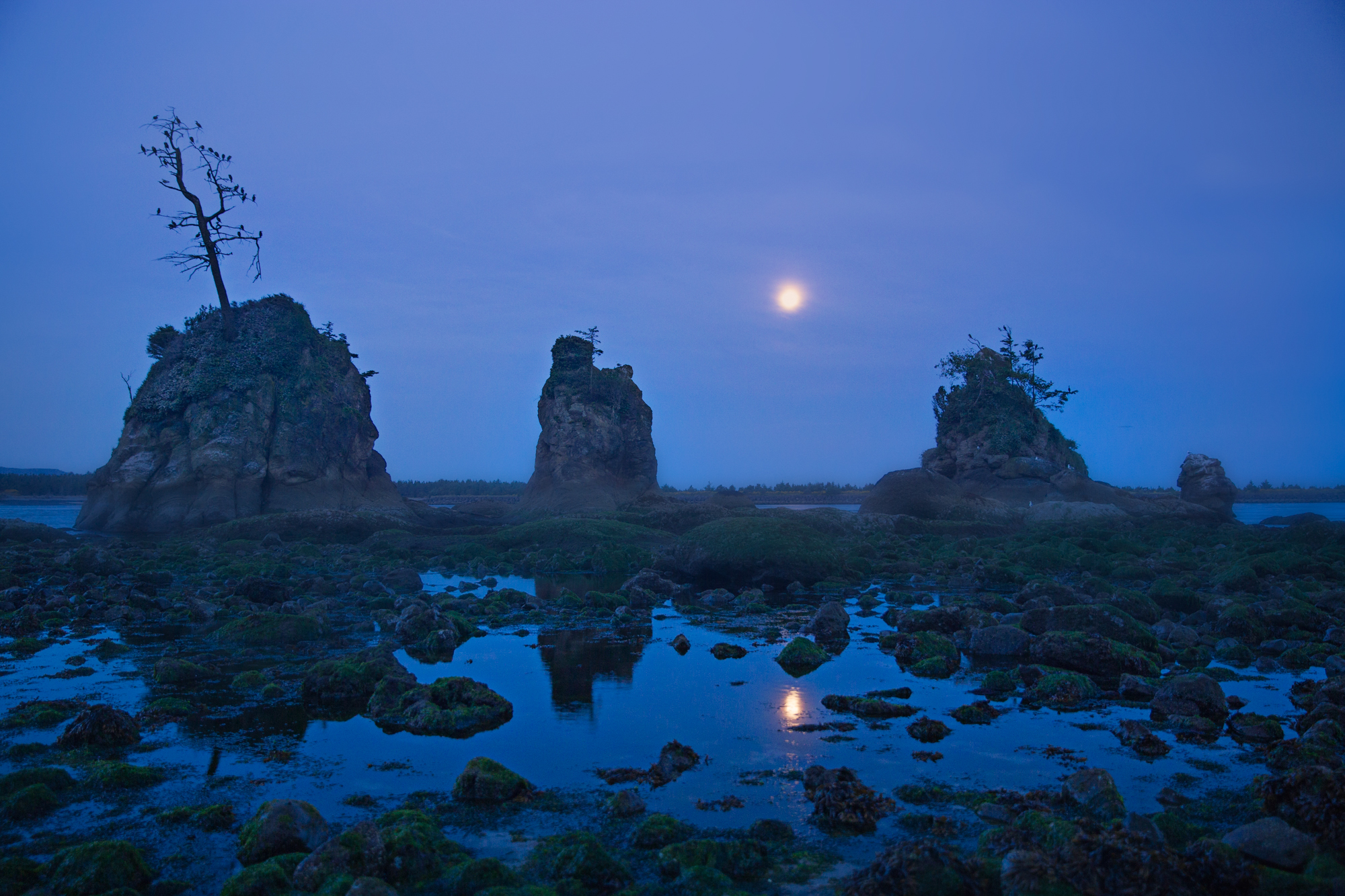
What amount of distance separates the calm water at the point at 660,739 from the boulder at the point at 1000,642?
930mm

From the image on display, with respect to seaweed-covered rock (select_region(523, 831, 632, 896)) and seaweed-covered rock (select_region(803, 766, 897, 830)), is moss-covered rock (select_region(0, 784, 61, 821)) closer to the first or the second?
seaweed-covered rock (select_region(523, 831, 632, 896))

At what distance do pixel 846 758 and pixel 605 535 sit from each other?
22.1 meters

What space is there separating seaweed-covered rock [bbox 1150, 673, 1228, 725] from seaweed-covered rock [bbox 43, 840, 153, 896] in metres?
9.16

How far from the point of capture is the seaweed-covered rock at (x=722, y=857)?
5.01 meters

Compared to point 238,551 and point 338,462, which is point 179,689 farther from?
point 338,462

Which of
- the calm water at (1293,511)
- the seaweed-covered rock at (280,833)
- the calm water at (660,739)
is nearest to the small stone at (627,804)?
the calm water at (660,739)

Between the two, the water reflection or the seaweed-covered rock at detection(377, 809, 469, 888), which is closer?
the seaweed-covered rock at detection(377, 809, 469, 888)

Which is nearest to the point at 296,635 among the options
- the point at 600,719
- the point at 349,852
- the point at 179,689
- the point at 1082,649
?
the point at 179,689

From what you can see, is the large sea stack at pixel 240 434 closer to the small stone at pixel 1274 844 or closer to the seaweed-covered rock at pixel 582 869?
the seaweed-covered rock at pixel 582 869

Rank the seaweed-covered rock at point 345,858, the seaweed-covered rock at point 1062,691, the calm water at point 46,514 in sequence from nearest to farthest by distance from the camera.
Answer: the seaweed-covered rock at point 345,858 → the seaweed-covered rock at point 1062,691 → the calm water at point 46,514

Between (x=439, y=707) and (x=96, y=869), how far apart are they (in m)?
3.92

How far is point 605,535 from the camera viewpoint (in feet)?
95.0

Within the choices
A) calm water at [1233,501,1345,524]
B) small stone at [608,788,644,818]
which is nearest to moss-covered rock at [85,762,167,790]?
small stone at [608,788,644,818]

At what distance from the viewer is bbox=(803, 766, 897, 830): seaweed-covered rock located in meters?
5.67
